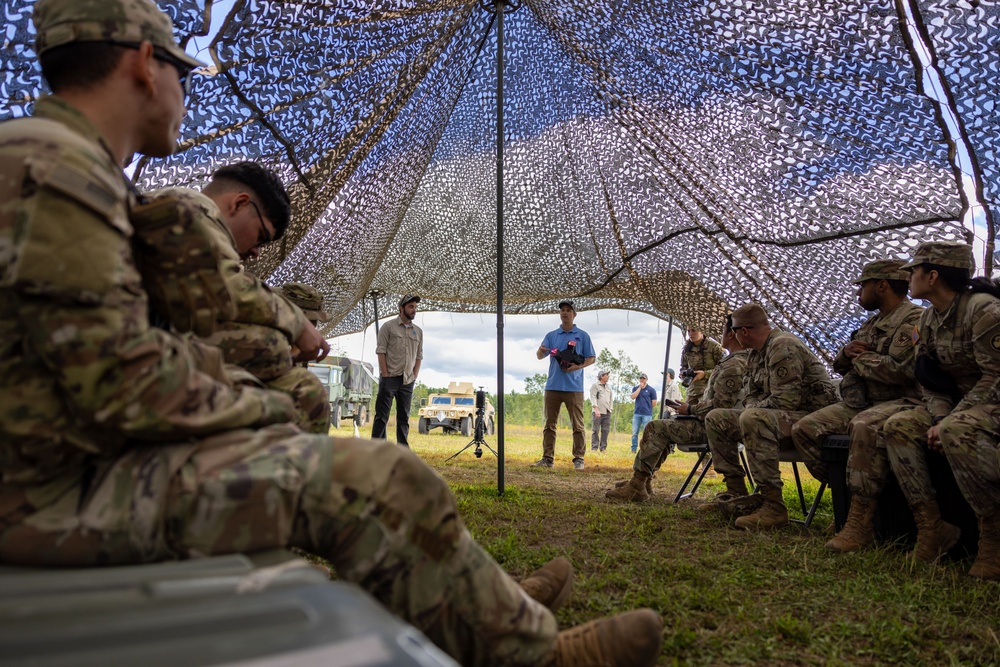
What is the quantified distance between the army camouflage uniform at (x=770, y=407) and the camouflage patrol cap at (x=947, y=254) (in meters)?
1.43

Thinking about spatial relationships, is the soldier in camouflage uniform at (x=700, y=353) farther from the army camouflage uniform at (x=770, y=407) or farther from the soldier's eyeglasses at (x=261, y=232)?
the soldier's eyeglasses at (x=261, y=232)

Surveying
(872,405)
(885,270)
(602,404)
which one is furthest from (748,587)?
(602,404)

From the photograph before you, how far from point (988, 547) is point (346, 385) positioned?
1847cm

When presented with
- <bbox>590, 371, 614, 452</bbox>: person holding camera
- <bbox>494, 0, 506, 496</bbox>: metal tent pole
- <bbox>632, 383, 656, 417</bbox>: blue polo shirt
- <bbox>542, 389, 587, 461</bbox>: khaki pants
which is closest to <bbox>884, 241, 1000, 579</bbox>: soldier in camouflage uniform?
<bbox>494, 0, 506, 496</bbox>: metal tent pole

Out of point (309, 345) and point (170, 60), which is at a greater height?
point (170, 60)

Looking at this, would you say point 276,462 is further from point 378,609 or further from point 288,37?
point 288,37

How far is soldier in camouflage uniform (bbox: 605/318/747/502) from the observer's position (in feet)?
18.9

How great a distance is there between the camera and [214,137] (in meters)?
4.03

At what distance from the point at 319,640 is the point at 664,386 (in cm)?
881

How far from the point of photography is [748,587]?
3.03m

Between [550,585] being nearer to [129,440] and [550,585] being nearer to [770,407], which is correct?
[129,440]

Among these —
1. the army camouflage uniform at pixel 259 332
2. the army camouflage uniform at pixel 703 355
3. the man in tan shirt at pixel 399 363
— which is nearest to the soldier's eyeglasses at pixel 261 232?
the army camouflage uniform at pixel 259 332

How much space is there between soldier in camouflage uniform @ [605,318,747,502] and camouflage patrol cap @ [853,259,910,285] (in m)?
1.53

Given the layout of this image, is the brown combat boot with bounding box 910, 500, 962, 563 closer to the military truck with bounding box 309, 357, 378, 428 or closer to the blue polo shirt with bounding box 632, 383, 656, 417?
the blue polo shirt with bounding box 632, 383, 656, 417
